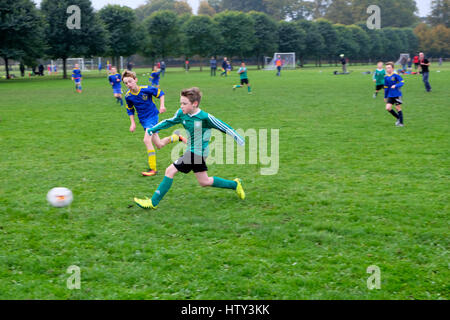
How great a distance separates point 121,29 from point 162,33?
10.1 metres

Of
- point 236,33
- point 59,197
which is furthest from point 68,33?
point 59,197

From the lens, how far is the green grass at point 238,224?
479 centimetres

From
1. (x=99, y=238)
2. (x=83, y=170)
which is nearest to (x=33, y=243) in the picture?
(x=99, y=238)

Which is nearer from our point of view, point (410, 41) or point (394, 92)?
point (394, 92)

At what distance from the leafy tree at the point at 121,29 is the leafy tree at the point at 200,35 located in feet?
39.2

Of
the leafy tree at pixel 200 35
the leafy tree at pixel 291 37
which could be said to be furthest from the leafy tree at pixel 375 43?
the leafy tree at pixel 200 35

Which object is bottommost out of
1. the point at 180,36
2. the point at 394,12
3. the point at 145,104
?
the point at 145,104

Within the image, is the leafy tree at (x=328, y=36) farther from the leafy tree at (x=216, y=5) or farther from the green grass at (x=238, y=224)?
the green grass at (x=238, y=224)

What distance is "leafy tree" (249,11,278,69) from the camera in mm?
83188

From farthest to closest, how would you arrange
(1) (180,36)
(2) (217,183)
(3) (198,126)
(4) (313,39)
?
(4) (313,39), (1) (180,36), (2) (217,183), (3) (198,126)

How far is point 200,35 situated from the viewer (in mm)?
76750

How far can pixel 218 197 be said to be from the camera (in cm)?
791

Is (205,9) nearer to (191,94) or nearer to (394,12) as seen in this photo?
(394,12)

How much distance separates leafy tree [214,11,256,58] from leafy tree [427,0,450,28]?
68.4 m
